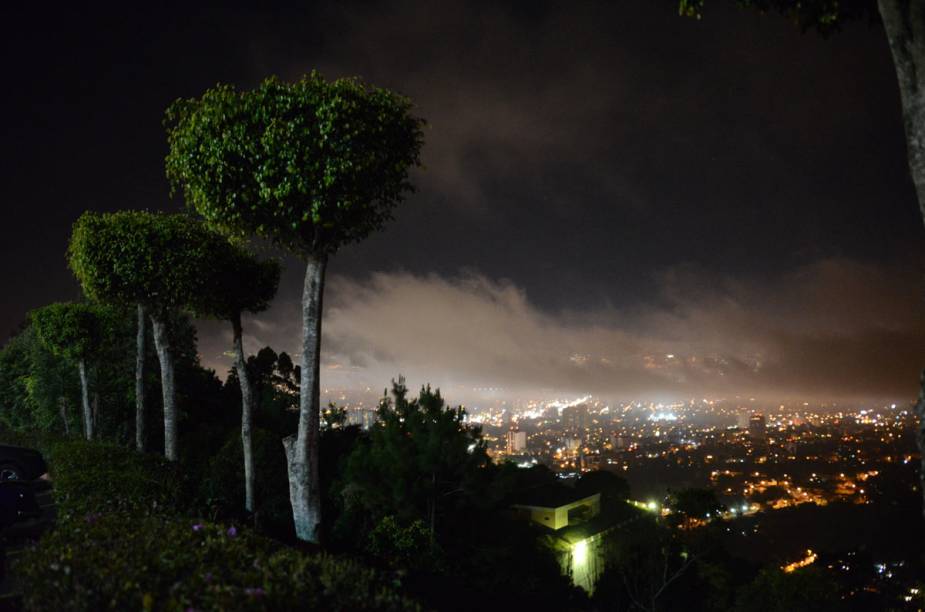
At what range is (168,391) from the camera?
47.0ft

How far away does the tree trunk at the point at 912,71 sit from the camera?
12.7ft

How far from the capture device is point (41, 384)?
28156 millimetres

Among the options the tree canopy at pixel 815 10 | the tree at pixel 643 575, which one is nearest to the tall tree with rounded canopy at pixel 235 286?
the tree canopy at pixel 815 10

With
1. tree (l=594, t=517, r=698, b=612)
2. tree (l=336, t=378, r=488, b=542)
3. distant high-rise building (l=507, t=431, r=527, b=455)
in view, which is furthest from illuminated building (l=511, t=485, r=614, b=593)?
distant high-rise building (l=507, t=431, r=527, b=455)

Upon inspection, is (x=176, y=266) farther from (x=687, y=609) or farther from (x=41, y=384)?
(x=687, y=609)

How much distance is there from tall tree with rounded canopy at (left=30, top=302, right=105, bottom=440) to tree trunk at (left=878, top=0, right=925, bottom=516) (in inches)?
1007

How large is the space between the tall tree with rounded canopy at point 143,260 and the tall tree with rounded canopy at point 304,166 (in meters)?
4.61

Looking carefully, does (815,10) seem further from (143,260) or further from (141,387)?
(141,387)

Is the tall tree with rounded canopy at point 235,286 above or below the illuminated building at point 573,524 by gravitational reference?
above

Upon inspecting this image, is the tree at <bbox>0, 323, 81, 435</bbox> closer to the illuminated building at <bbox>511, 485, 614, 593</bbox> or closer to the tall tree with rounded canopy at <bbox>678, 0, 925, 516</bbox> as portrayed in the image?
the illuminated building at <bbox>511, 485, 614, 593</bbox>

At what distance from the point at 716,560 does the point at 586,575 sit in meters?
8.41

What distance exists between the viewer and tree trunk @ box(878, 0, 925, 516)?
12.7 ft

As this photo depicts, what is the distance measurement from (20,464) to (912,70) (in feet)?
76.3

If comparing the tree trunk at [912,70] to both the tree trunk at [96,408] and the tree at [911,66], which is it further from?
the tree trunk at [96,408]
